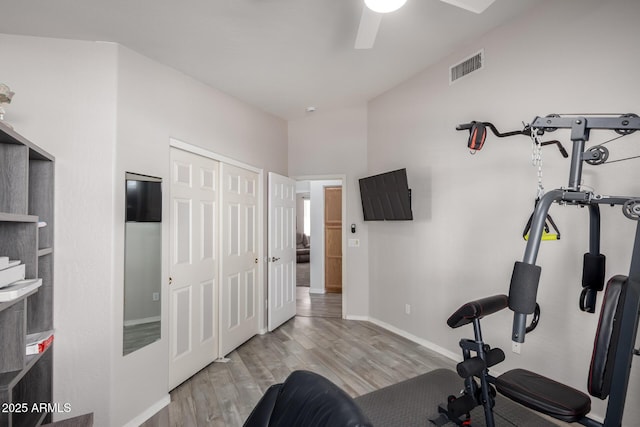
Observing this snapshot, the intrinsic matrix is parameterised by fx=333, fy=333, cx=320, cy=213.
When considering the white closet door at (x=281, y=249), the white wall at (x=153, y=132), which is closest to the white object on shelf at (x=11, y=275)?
the white wall at (x=153, y=132)

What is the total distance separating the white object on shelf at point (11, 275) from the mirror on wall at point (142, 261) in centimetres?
78

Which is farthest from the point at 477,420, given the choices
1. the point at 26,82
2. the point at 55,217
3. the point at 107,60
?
the point at 26,82

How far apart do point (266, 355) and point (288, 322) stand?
1.12 m

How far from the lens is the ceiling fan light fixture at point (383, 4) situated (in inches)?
63.2

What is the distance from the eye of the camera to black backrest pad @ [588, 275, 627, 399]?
4.82 ft

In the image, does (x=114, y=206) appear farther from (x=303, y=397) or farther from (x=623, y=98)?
(x=623, y=98)

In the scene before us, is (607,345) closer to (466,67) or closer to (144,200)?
(466,67)

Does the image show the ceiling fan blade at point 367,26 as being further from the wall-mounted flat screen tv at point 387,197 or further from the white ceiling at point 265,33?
the wall-mounted flat screen tv at point 387,197

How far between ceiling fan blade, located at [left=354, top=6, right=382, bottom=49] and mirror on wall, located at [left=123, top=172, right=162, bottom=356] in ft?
5.96

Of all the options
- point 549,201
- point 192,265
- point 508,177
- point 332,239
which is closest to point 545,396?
point 549,201

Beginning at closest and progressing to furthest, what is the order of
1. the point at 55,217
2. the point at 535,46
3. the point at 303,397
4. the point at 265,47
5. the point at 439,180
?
the point at 303,397 < the point at 55,217 < the point at 535,46 < the point at 265,47 < the point at 439,180

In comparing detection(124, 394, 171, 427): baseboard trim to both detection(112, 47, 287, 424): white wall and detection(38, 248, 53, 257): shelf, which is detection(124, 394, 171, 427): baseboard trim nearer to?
detection(112, 47, 287, 424): white wall

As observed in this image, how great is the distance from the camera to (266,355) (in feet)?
11.4

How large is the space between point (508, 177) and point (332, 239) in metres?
4.08
